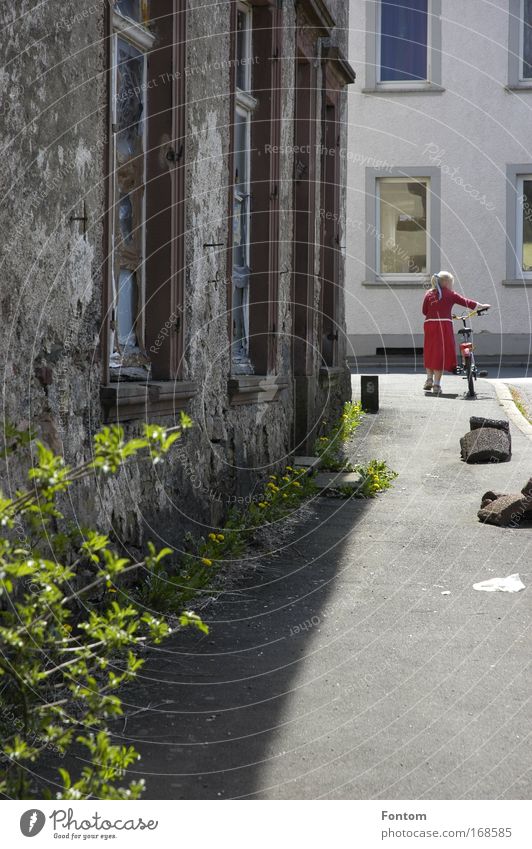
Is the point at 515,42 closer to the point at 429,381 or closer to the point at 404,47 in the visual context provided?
the point at 404,47

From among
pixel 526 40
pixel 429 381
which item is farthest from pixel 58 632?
pixel 526 40

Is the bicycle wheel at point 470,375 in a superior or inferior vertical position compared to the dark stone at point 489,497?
superior

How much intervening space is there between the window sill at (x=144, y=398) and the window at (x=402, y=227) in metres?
17.2

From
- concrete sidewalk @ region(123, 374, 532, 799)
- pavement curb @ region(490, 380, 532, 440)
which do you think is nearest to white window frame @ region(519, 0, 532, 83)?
pavement curb @ region(490, 380, 532, 440)

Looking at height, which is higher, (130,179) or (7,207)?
Result: (130,179)

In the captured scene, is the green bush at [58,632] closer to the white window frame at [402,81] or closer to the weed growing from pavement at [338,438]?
the weed growing from pavement at [338,438]

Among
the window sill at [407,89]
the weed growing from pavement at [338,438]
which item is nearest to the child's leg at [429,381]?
the weed growing from pavement at [338,438]

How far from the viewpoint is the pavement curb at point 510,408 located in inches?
481

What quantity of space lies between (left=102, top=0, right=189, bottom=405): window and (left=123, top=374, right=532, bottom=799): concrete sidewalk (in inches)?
51.0

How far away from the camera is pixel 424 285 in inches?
904

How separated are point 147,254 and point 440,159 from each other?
17609mm

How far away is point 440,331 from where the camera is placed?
1588 centimetres
